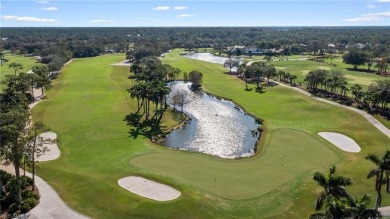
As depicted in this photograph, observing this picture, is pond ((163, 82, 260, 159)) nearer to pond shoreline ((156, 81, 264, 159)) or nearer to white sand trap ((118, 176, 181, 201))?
pond shoreline ((156, 81, 264, 159))

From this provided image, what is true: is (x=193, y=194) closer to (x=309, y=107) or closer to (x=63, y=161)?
(x=63, y=161)

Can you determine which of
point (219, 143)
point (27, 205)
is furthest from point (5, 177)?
point (219, 143)

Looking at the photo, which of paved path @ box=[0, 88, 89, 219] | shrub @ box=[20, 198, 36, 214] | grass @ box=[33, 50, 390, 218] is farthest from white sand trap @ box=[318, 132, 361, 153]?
shrub @ box=[20, 198, 36, 214]

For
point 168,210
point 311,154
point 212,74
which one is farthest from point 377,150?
point 212,74

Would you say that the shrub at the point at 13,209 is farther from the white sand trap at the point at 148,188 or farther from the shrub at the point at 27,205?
the white sand trap at the point at 148,188

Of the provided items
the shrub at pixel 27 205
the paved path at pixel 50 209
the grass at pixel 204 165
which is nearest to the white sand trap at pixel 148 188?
the grass at pixel 204 165

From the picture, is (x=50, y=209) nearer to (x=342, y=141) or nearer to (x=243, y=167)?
(x=243, y=167)
